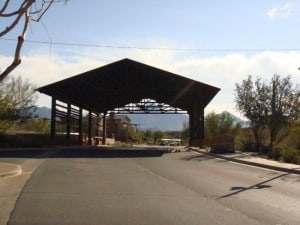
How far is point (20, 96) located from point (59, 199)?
39.9 meters

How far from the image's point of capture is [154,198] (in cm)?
1452

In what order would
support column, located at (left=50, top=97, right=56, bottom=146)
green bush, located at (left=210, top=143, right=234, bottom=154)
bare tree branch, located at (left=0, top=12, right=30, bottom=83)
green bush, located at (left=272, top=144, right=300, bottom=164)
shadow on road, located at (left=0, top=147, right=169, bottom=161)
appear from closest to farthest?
bare tree branch, located at (left=0, top=12, right=30, bottom=83) < green bush, located at (left=272, top=144, right=300, bottom=164) < shadow on road, located at (left=0, top=147, right=169, bottom=161) < green bush, located at (left=210, top=143, right=234, bottom=154) < support column, located at (left=50, top=97, right=56, bottom=146)

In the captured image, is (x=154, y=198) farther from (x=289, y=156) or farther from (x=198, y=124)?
A: (x=198, y=124)

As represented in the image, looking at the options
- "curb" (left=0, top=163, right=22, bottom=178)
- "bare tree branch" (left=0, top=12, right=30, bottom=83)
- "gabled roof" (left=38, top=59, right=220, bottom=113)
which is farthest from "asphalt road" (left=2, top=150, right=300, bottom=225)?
"gabled roof" (left=38, top=59, right=220, bottom=113)

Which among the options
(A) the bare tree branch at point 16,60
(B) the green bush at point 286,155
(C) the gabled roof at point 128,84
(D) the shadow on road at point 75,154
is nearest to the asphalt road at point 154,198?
(A) the bare tree branch at point 16,60

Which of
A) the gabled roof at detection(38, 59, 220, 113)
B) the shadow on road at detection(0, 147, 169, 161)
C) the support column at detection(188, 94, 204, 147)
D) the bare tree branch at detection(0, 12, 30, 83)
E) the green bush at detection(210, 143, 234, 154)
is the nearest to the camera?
the bare tree branch at detection(0, 12, 30, 83)

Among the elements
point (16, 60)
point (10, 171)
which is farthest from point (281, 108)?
point (16, 60)

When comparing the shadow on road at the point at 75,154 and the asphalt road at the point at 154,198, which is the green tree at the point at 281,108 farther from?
the asphalt road at the point at 154,198

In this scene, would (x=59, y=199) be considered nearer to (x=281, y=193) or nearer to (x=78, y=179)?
(x=78, y=179)

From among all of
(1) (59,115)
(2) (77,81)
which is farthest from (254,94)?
(1) (59,115)

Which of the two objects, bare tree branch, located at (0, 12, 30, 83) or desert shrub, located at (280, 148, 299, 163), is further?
desert shrub, located at (280, 148, 299, 163)

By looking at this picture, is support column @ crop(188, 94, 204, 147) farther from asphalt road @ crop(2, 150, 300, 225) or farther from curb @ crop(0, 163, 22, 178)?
curb @ crop(0, 163, 22, 178)

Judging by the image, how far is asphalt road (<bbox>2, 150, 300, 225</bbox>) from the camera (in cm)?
1141

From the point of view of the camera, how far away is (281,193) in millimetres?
16719
